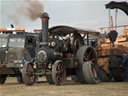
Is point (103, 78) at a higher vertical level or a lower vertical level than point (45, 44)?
lower

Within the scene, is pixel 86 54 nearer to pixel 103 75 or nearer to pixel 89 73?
pixel 89 73

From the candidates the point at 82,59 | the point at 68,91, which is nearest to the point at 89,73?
the point at 82,59

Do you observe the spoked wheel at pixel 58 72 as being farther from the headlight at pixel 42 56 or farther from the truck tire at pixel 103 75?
the truck tire at pixel 103 75

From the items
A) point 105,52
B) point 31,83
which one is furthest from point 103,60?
point 31,83

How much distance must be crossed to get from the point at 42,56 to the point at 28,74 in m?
0.94

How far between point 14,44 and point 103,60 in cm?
409

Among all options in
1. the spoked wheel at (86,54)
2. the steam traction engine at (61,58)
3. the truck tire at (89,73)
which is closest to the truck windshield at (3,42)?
the steam traction engine at (61,58)

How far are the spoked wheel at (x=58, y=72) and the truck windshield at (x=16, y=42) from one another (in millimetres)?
2820

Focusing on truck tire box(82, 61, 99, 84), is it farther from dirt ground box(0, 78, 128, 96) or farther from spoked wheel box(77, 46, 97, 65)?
dirt ground box(0, 78, 128, 96)

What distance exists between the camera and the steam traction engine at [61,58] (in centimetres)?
1175

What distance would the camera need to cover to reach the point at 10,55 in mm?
13711

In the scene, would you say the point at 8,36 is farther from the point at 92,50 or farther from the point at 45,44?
the point at 92,50

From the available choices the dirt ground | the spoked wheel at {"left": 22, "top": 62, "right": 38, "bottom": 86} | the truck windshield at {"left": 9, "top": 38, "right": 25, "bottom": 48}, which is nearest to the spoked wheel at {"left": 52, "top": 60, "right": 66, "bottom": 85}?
the dirt ground

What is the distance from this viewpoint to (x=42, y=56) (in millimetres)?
11711
